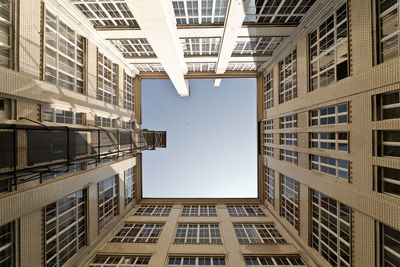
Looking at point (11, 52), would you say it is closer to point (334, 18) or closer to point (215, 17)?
point (215, 17)

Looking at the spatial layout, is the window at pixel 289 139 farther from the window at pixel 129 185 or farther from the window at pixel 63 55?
the window at pixel 63 55

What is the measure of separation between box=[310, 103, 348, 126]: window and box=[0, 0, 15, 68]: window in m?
25.7

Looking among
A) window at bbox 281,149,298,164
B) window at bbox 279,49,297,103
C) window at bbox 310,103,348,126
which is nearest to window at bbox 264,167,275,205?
window at bbox 281,149,298,164

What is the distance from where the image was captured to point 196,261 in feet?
62.3

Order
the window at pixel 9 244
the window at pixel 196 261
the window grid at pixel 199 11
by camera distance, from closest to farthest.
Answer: the window at pixel 9 244, the window at pixel 196 261, the window grid at pixel 199 11

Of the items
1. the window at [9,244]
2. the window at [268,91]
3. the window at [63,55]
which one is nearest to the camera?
the window at [9,244]

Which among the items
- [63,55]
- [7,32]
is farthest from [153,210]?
[7,32]

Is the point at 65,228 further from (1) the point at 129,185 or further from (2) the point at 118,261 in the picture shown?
(1) the point at 129,185

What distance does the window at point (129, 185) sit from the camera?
29620 millimetres

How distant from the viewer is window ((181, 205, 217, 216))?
2850 centimetres

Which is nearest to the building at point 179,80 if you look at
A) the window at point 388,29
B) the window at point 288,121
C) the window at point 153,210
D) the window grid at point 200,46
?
the window at point 388,29

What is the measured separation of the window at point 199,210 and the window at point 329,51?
77.1 ft

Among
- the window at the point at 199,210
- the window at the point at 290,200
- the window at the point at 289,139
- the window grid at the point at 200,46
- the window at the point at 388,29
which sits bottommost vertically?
the window at the point at 199,210

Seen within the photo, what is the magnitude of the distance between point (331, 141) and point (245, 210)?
1970 centimetres
